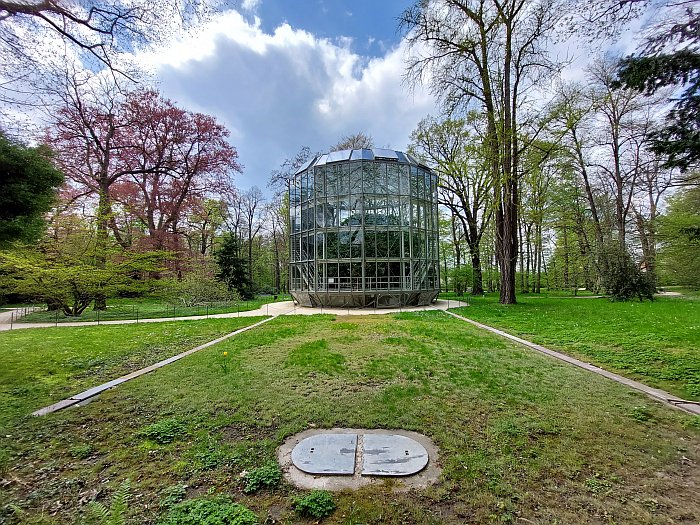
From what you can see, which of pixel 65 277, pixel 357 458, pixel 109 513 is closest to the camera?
pixel 109 513

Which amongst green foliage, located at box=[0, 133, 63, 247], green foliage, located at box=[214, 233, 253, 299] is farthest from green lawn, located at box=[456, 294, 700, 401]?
green foliage, located at box=[214, 233, 253, 299]

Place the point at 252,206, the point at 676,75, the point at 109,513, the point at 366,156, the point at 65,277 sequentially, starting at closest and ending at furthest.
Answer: the point at 109,513 → the point at 676,75 → the point at 65,277 → the point at 366,156 → the point at 252,206

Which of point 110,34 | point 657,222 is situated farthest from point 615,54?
point 657,222

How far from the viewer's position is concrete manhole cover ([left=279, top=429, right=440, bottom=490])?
2.48 m

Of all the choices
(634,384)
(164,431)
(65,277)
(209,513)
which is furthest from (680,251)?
(65,277)

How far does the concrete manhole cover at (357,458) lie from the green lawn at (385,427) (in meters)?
0.12

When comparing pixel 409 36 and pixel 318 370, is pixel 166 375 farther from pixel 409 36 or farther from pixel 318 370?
pixel 409 36

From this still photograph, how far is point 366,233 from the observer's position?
Result: 19.0 m

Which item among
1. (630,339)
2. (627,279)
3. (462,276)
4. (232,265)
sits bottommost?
(630,339)

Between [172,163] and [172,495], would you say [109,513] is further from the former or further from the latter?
[172,163]

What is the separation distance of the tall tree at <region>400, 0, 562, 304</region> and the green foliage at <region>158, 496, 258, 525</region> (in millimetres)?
15236

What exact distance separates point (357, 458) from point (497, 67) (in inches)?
726

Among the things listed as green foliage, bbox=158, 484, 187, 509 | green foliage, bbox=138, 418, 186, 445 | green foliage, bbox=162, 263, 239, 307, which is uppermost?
green foliage, bbox=162, 263, 239, 307

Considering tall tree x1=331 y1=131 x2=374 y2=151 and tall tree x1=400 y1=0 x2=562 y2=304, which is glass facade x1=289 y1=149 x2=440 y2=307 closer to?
tall tree x1=400 y1=0 x2=562 y2=304
